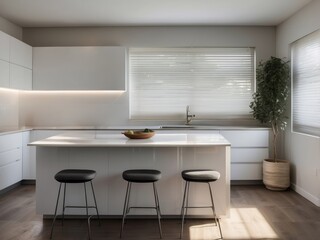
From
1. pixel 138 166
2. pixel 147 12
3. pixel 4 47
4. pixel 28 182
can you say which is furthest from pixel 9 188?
pixel 147 12

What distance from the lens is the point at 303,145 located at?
4238 mm

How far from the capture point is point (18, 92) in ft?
17.4

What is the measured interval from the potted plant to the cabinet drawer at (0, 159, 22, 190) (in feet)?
12.7

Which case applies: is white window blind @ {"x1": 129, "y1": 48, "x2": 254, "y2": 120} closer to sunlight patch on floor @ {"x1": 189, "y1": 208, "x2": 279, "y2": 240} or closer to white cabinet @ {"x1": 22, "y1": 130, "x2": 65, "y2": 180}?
white cabinet @ {"x1": 22, "y1": 130, "x2": 65, "y2": 180}

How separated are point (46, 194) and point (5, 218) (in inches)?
23.9

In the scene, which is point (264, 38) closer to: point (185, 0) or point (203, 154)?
point (185, 0)

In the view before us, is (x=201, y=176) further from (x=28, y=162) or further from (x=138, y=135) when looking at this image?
(x=28, y=162)

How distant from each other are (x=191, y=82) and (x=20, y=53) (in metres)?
2.91

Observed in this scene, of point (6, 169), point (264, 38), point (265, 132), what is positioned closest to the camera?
point (6, 169)

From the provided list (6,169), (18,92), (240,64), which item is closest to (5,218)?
(6,169)

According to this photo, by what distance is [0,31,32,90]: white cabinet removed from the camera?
4246 millimetres

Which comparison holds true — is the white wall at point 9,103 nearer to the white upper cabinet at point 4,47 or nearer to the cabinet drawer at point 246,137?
the white upper cabinet at point 4,47

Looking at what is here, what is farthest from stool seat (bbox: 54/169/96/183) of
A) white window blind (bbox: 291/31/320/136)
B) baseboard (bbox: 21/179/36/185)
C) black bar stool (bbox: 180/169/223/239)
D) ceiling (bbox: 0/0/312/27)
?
white window blind (bbox: 291/31/320/136)

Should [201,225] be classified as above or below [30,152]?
A: below
